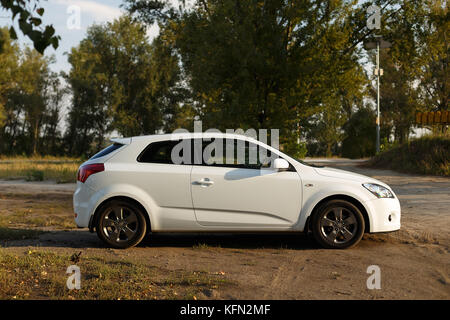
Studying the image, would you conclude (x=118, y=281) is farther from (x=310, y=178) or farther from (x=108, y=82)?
(x=108, y=82)

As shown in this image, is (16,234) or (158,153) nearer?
(158,153)

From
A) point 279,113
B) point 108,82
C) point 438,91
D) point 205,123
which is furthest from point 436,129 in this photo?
point 108,82

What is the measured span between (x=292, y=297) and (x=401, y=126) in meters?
42.6

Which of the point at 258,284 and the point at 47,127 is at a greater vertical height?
the point at 47,127

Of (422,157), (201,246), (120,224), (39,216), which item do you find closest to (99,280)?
(120,224)

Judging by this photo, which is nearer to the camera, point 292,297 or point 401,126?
point 292,297

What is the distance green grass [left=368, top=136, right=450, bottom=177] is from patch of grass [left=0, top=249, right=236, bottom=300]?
568 inches

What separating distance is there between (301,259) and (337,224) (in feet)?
3.18

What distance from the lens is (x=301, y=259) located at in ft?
22.9

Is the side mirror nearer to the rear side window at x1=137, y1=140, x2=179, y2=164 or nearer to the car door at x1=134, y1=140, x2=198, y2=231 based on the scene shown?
the car door at x1=134, y1=140, x2=198, y2=231

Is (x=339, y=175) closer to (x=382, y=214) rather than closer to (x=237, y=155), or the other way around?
(x=382, y=214)

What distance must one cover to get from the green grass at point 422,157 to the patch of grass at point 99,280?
14.4 meters
